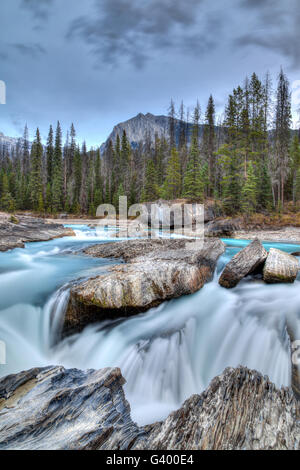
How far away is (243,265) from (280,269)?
1.07m

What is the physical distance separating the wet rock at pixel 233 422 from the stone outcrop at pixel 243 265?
3.93 meters

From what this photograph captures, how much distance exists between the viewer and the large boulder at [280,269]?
21.9 ft

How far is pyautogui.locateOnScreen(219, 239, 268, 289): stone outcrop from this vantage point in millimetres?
6828

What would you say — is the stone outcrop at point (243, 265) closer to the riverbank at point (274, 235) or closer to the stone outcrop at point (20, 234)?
the stone outcrop at point (20, 234)

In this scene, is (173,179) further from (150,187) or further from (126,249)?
(126,249)

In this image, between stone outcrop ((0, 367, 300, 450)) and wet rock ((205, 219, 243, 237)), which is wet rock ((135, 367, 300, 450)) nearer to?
stone outcrop ((0, 367, 300, 450))

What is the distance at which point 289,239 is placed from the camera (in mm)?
20219

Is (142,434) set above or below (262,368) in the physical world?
above

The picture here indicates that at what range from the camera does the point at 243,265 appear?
6.91 meters

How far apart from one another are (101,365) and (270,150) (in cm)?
3758

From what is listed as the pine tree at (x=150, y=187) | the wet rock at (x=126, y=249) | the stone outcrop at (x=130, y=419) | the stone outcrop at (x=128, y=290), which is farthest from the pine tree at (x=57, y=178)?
the stone outcrop at (x=130, y=419)

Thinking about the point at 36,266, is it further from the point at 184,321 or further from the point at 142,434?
the point at 142,434

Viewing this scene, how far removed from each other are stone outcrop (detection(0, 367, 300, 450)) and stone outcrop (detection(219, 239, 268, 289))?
3.80 meters
